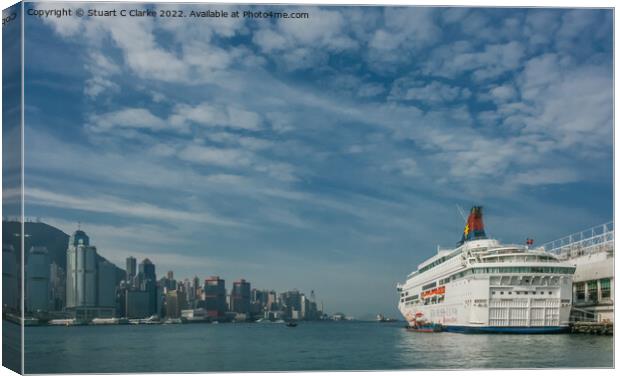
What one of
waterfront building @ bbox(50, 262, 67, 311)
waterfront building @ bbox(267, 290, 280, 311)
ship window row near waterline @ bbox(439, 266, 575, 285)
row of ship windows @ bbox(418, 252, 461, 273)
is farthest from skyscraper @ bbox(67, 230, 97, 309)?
ship window row near waterline @ bbox(439, 266, 575, 285)

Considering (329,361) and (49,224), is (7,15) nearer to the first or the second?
(49,224)

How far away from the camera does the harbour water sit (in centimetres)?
1650

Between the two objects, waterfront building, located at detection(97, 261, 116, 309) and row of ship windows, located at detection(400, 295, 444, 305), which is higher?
waterfront building, located at detection(97, 261, 116, 309)

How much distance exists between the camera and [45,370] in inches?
619

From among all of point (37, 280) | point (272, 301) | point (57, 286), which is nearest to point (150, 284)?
point (272, 301)

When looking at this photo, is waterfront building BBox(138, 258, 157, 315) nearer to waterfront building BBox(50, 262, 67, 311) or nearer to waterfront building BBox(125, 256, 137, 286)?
waterfront building BBox(125, 256, 137, 286)

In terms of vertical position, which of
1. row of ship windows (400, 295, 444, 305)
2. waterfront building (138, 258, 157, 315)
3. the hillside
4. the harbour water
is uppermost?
the hillside

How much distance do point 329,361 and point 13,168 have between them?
6799mm

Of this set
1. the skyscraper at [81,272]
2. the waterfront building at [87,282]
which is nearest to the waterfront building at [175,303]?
the waterfront building at [87,282]

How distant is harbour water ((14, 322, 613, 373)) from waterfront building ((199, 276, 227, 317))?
826 millimetres

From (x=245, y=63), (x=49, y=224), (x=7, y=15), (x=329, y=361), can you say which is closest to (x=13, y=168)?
(x=49, y=224)

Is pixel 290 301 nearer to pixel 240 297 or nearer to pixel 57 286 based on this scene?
pixel 240 297

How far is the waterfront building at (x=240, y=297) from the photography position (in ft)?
67.4

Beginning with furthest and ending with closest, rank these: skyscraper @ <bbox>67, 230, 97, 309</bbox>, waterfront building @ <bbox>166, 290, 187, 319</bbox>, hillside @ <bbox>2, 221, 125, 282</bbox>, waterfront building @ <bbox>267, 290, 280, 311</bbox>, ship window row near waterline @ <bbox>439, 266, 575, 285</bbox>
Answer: waterfront building @ <bbox>166, 290, 187, 319</bbox>, ship window row near waterline @ <bbox>439, 266, 575, 285</bbox>, waterfront building @ <bbox>267, 290, 280, 311</bbox>, skyscraper @ <bbox>67, 230, 97, 309</bbox>, hillside @ <bbox>2, 221, 125, 282</bbox>
